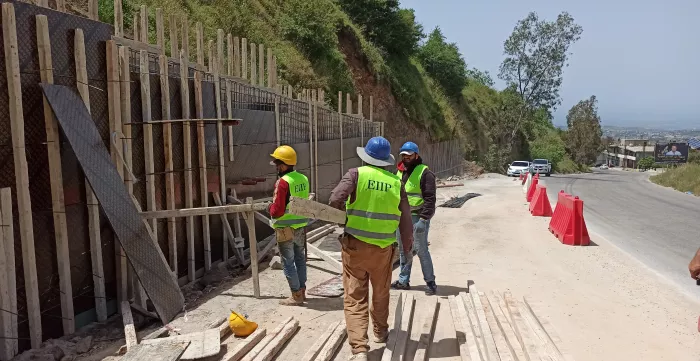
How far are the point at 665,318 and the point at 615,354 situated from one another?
162 cm

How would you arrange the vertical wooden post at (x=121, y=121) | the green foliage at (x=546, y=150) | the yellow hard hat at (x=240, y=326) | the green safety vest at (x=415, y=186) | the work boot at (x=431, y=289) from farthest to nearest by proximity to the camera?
1. the green foliage at (x=546, y=150)
2. the work boot at (x=431, y=289)
3. the green safety vest at (x=415, y=186)
4. the vertical wooden post at (x=121, y=121)
5. the yellow hard hat at (x=240, y=326)

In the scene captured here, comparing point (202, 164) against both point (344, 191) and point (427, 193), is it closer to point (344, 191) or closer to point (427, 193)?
point (427, 193)

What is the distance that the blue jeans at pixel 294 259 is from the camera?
257 inches

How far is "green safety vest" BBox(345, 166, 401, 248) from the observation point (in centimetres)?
496

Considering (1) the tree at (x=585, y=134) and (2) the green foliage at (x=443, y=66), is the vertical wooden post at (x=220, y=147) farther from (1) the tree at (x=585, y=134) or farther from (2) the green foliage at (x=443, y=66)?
(1) the tree at (x=585, y=134)

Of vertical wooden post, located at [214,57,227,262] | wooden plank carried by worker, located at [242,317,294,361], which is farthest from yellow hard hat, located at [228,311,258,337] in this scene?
vertical wooden post, located at [214,57,227,262]

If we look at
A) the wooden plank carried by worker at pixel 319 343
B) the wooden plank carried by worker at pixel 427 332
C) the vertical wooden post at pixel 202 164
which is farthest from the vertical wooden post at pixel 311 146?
the wooden plank carried by worker at pixel 319 343

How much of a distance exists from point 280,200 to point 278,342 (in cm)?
164

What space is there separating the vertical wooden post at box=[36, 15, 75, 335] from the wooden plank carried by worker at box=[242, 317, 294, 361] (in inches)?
77.1

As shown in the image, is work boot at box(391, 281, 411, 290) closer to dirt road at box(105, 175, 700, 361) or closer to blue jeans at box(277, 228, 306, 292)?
dirt road at box(105, 175, 700, 361)

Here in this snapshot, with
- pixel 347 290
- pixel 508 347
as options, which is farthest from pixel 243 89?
pixel 508 347

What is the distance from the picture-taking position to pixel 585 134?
7381 cm

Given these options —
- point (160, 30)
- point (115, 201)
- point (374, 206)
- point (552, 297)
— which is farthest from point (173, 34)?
point (552, 297)

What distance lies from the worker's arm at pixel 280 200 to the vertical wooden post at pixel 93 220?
1.86 m
